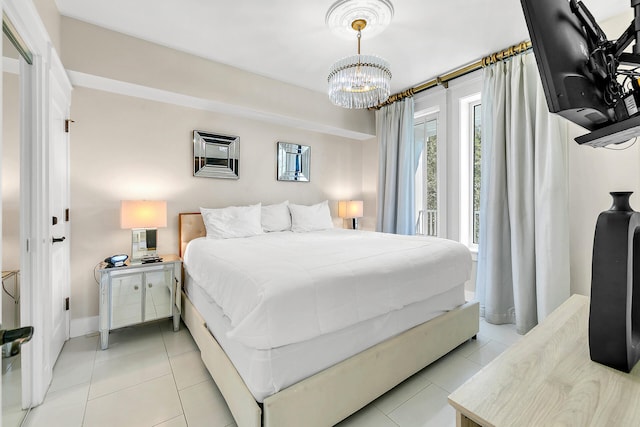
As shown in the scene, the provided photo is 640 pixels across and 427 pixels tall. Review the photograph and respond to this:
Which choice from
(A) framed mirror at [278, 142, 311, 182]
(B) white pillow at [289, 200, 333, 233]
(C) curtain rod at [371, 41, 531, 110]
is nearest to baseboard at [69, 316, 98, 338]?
(B) white pillow at [289, 200, 333, 233]

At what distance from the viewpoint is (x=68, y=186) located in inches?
→ 98.0

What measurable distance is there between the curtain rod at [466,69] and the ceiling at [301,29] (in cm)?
6

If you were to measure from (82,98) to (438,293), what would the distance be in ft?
11.4

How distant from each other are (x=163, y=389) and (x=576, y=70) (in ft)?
8.14

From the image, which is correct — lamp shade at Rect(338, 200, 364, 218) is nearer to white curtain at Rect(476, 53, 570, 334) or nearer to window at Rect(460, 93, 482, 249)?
window at Rect(460, 93, 482, 249)

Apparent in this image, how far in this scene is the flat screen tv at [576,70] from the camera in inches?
27.8

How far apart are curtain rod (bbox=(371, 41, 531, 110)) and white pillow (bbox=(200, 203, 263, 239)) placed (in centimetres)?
251

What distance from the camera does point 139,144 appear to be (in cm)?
283

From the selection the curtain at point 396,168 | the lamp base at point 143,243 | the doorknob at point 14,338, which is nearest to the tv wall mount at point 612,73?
the doorknob at point 14,338

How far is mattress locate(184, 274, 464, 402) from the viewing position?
4.15 feet

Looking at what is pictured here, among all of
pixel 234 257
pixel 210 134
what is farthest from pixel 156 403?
pixel 210 134

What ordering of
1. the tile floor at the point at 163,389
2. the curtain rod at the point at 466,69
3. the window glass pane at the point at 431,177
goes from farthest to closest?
1. the window glass pane at the point at 431,177
2. the curtain rod at the point at 466,69
3. the tile floor at the point at 163,389

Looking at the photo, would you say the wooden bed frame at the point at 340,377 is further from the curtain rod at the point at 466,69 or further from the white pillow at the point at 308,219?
the curtain rod at the point at 466,69

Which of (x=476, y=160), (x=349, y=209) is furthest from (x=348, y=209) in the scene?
(x=476, y=160)
